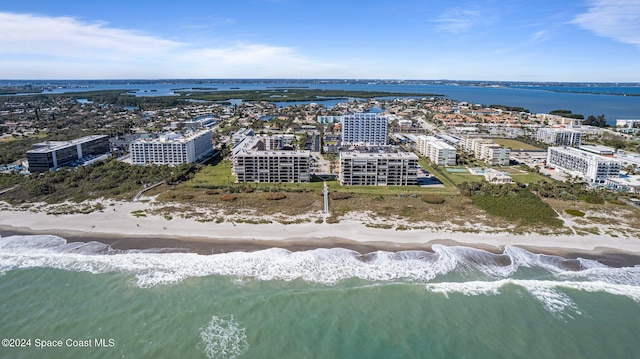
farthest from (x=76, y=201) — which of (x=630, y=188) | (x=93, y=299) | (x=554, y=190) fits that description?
(x=630, y=188)

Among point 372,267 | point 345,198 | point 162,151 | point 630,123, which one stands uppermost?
point 630,123

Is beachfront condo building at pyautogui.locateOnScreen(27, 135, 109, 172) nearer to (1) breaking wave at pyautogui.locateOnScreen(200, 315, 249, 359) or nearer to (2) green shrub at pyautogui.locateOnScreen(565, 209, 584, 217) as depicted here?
(1) breaking wave at pyautogui.locateOnScreen(200, 315, 249, 359)

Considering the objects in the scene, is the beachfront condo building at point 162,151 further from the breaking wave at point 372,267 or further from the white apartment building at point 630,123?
the white apartment building at point 630,123

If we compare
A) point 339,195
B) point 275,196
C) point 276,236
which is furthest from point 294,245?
point 339,195

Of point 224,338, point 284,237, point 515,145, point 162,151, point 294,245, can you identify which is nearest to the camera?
point 224,338

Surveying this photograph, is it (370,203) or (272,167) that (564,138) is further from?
(272,167)
